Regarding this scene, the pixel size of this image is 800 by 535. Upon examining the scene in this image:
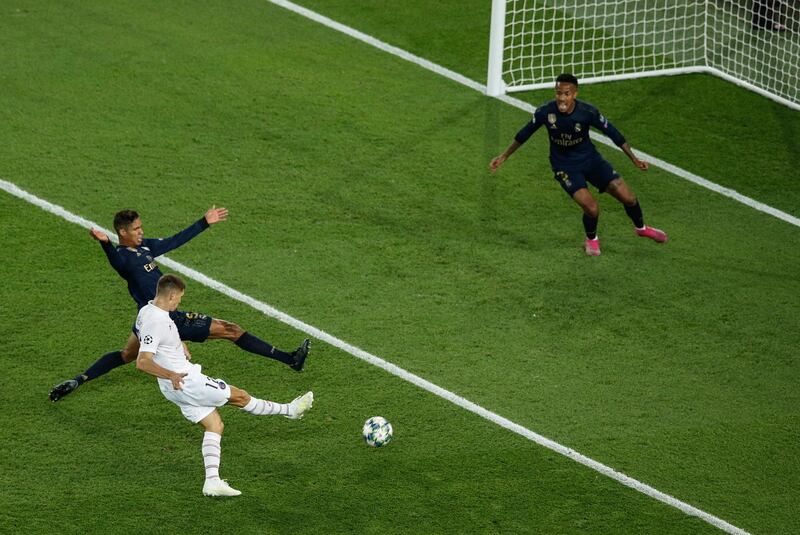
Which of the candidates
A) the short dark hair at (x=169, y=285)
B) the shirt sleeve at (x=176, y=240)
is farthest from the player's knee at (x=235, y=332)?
the short dark hair at (x=169, y=285)

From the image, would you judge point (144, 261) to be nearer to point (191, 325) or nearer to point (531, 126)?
point (191, 325)

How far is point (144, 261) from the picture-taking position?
33.7ft

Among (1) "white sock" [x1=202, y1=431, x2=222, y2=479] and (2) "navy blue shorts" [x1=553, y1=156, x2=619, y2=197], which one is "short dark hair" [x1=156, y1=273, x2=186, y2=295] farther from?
(2) "navy blue shorts" [x1=553, y1=156, x2=619, y2=197]

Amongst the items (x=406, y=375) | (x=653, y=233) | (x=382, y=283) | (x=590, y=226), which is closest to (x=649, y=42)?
(x=653, y=233)

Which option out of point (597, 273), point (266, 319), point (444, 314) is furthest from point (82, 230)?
point (597, 273)

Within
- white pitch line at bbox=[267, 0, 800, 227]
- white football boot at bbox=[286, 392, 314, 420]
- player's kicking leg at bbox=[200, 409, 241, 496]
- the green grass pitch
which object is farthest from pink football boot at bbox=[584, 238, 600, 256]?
player's kicking leg at bbox=[200, 409, 241, 496]

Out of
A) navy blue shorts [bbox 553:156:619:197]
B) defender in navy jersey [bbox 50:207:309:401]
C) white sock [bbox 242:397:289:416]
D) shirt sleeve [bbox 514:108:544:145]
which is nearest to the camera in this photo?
white sock [bbox 242:397:289:416]

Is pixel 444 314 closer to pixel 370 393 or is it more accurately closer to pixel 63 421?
pixel 370 393

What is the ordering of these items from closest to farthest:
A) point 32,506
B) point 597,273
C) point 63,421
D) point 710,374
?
point 32,506
point 63,421
point 710,374
point 597,273

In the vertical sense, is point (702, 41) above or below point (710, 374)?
above

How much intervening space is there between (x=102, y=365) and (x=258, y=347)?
50.5 inches

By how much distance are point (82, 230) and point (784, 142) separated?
26.8 feet

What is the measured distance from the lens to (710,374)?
37.1 ft

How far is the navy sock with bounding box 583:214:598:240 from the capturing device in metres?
12.8
